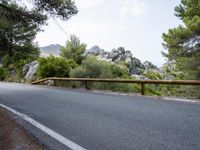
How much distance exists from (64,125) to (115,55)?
217 ft

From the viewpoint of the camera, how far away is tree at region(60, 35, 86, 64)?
4947 centimetres

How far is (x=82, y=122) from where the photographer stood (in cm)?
632

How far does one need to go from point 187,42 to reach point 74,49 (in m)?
27.4

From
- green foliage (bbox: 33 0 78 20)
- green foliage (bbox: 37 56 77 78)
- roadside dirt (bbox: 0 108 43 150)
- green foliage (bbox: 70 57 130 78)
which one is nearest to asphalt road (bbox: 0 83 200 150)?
roadside dirt (bbox: 0 108 43 150)

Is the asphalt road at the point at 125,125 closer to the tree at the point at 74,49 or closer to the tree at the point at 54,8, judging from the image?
the tree at the point at 54,8

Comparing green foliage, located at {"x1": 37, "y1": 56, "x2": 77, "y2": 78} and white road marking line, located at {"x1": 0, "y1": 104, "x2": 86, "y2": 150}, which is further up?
green foliage, located at {"x1": 37, "y1": 56, "x2": 77, "y2": 78}

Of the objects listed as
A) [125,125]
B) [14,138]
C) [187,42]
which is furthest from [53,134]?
[187,42]

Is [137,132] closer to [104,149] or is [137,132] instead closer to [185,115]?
[104,149]

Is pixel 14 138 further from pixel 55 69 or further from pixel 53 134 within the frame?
pixel 55 69

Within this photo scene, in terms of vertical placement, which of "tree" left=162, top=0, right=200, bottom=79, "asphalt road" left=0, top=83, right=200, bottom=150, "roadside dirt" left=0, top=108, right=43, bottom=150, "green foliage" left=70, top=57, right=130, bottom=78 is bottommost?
"roadside dirt" left=0, top=108, right=43, bottom=150

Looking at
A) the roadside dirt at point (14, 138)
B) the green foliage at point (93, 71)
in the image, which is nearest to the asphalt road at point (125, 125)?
the roadside dirt at point (14, 138)

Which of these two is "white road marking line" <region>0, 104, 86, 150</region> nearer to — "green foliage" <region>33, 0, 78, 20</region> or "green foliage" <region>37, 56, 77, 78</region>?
"green foliage" <region>33, 0, 78, 20</region>

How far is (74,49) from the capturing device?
50562 millimetres

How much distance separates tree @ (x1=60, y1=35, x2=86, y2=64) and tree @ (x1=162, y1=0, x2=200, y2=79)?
78.5ft
